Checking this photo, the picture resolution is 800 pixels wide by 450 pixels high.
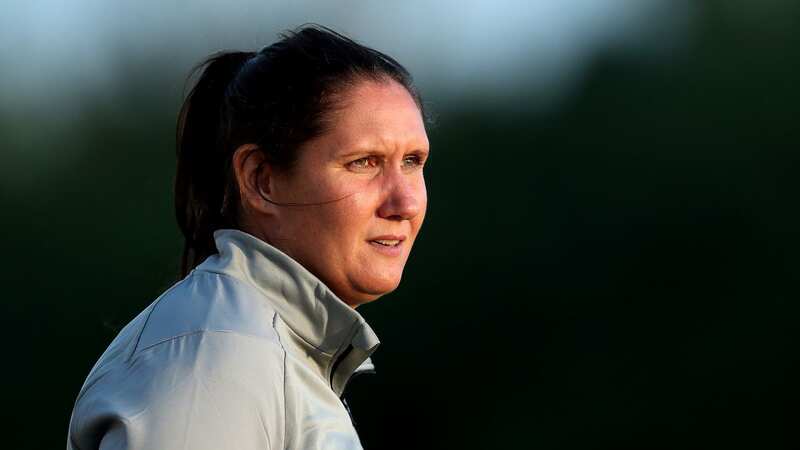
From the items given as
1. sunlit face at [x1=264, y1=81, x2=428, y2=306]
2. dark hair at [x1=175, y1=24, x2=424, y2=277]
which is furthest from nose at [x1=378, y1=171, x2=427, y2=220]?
dark hair at [x1=175, y1=24, x2=424, y2=277]

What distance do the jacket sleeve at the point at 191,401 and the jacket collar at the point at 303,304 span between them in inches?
9.6

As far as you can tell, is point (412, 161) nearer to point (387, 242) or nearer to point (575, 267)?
point (387, 242)

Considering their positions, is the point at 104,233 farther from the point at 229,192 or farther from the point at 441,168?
the point at 229,192

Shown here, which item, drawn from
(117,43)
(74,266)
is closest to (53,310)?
(74,266)

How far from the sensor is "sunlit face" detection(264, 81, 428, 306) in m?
2.28

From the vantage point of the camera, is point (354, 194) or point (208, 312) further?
point (354, 194)

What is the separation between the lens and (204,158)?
249cm

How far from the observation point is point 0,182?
11.2 meters

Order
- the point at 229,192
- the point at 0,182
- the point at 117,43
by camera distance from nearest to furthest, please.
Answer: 1. the point at 229,192
2. the point at 0,182
3. the point at 117,43

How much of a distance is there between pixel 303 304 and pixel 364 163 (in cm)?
30

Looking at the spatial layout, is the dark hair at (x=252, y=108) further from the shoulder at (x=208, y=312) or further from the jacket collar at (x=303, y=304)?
the shoulder at (x=208, y=312)

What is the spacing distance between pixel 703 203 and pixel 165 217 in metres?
4.22

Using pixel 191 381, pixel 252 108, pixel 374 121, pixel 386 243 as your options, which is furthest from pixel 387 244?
pixel 191 381

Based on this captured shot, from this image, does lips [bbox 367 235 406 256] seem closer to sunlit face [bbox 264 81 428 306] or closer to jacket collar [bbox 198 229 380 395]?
sunlit face [bbox 264 81 428 306]
